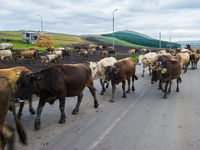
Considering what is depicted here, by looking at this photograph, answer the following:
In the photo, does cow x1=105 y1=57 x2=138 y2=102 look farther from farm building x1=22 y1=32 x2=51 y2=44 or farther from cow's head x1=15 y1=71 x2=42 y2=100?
farm building x1=22 y1=32 x2=51 y2=44

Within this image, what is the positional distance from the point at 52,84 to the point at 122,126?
8.41ft

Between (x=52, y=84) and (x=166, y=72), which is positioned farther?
(x=166, y=72)

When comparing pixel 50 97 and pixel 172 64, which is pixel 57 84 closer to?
pixel 50 97

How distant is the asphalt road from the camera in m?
4.97

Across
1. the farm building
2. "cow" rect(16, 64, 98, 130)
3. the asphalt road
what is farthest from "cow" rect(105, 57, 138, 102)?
the farm building

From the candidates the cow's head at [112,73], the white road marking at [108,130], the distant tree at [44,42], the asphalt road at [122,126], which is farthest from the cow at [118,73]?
the distant tree at [44,42]

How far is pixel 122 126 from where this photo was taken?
20.2 feet

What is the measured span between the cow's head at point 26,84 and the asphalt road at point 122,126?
110 centimetres

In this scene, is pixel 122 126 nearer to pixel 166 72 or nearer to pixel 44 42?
pixel 166 72

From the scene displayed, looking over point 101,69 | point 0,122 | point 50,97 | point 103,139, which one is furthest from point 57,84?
point 101,69

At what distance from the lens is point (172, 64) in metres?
10.3

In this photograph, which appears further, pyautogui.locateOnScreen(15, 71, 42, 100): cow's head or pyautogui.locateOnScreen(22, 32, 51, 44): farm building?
pyautogui.locateOnScreen(22, 32, 51, 44): farm building

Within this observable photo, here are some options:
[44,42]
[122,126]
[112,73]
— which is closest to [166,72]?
[112,73]

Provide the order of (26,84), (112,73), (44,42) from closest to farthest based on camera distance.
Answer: (26,84)
(112,73)
(44,42)
